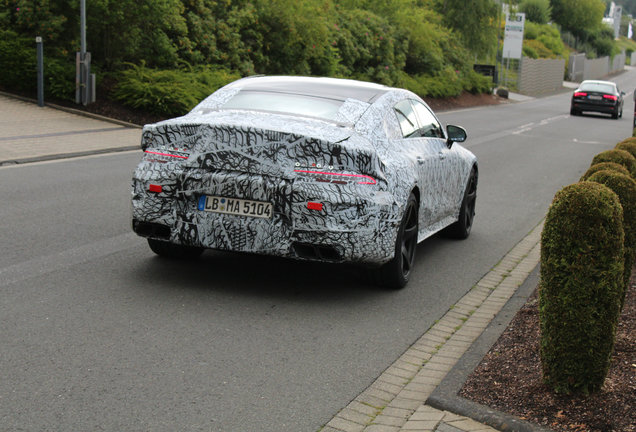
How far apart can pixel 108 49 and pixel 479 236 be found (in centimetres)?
1665

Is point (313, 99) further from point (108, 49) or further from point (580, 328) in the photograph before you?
point (108, 49)

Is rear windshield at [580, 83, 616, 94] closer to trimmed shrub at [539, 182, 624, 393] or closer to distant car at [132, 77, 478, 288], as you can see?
distant car at [132, 77, 478, 288]

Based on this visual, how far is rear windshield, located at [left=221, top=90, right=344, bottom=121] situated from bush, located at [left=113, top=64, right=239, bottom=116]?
15.4 meters

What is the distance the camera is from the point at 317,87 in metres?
7.67

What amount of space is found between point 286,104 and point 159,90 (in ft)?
A: 52.0

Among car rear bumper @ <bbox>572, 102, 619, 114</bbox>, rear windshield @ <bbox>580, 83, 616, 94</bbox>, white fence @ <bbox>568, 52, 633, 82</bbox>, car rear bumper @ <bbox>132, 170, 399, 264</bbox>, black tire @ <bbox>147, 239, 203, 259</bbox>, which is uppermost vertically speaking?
car rear bumper @ <bbox>132, 170, 399, 264</bbox>

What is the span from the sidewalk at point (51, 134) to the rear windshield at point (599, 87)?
87.4ft

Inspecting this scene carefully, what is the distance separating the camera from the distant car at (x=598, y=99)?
40781 mm

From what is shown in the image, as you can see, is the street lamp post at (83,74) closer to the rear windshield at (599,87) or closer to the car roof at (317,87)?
the car roof at (317,87)

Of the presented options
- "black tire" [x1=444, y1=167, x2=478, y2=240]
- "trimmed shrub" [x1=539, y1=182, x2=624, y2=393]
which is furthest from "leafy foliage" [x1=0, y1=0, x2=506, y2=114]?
"trimmed shrub" [x1=539, y1=182, x2=624, y2=393]

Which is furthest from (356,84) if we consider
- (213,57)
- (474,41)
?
(474,41)

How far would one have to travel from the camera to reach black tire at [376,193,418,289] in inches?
277

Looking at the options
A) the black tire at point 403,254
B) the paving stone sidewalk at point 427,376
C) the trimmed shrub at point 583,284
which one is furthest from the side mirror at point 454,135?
the trimmed shrub at point 583,284

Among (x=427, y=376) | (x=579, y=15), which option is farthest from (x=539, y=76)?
(x=427, y=376)
